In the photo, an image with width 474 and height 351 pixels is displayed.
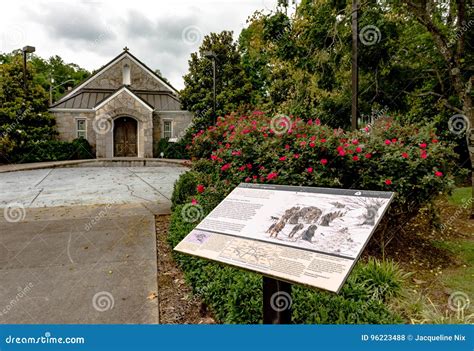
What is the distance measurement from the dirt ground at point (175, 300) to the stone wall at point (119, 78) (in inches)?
914

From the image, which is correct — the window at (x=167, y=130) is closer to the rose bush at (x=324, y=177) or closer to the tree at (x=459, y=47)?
the tree at (x=459, y=47)

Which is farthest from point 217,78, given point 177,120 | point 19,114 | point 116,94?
point 19,114

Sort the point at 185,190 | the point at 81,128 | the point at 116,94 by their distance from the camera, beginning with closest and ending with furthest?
the point at 185,190
the point at 116,94
the point at 81,128

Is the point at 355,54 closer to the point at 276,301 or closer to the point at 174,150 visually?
the point at 276,301

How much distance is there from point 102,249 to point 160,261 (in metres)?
0.98

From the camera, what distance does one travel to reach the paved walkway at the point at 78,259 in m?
3.47

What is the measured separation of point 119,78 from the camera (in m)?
25.8

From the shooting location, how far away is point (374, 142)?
4898 millimetres

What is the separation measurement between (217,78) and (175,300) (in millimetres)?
20154

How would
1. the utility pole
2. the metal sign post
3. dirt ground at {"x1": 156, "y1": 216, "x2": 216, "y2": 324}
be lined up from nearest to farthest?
the metal sign post, dirt ground at {"x1": 156, "y1": 216, "x2": 216, "y2": 324}, the utility pole

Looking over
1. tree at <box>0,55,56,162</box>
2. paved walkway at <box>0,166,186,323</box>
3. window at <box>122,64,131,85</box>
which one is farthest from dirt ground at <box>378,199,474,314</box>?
window at <box>122,64,131,85</box>

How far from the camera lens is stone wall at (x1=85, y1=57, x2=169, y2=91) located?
25.5 m

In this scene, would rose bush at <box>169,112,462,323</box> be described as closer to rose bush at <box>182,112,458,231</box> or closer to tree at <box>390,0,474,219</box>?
rose bush at <box>182,112,458,231</box>

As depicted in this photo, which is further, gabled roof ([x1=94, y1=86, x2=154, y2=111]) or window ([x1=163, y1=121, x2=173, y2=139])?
window ([x1=163, y1=121, x2=173, y2=139])
